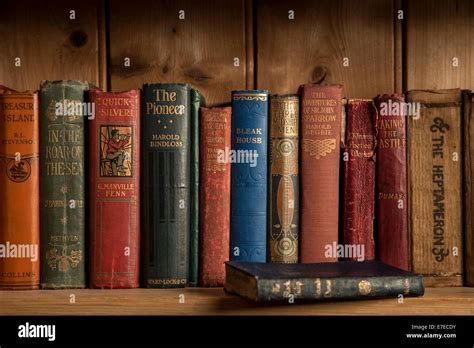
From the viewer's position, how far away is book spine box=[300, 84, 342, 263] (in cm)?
92

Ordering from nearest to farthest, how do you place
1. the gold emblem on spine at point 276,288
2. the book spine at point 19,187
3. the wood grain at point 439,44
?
the gold emblem on spine at point 276,288 < the book spine at point 19,187 < the wood grain at point 439,44

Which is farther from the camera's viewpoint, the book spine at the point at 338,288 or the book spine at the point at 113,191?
the book spine at the point at 113,191

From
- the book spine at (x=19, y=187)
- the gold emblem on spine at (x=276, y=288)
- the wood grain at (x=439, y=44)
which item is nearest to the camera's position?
the gold emblem on spine at (x=276, y=288)

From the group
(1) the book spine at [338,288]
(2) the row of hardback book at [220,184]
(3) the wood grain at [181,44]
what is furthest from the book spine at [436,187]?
(3) the wood grain at [181,44]

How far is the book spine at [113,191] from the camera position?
892 mm

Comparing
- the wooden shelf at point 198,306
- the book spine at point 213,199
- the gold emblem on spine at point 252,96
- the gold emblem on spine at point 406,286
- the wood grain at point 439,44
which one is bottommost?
the wooden shelf at point 198,306

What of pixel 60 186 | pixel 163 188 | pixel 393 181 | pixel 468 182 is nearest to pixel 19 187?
pixel 60 186

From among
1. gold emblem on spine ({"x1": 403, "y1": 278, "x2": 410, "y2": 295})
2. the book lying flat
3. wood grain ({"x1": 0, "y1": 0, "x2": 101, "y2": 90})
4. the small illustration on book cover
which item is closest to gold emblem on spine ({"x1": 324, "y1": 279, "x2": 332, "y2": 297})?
the book lying flat

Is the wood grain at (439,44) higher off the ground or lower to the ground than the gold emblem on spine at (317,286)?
higher

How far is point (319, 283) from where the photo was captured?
0.79 m

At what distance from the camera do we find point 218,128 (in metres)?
0.92

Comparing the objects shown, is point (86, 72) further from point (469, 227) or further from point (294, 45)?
point (469, 227)

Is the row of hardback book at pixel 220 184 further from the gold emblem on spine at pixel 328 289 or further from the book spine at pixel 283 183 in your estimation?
the gold emblem on spine at pixel 328 289

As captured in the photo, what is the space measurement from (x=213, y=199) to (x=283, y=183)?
0.10 meters
